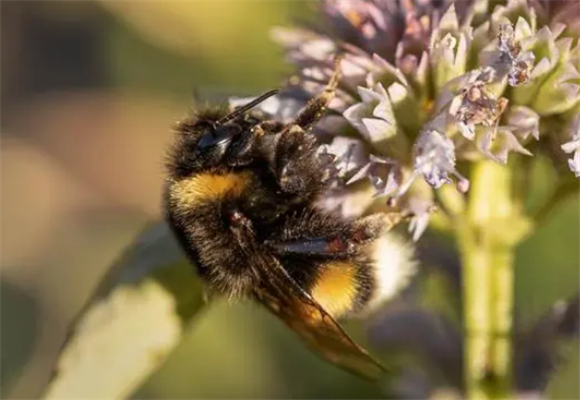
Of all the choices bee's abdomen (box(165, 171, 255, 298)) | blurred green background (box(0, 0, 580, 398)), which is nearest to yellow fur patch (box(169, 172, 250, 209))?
bee's abdomen (box(165, 171, 255, 298))

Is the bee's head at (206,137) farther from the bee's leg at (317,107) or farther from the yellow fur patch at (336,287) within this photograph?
the yellow fur patch at (336,287)

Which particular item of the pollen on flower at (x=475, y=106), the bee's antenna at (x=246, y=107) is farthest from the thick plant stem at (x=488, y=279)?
the bee's antenna at (x=246, y=107)

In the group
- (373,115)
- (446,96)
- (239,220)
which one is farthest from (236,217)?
(446,96)

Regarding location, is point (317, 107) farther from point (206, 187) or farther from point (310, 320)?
point (310, 320)

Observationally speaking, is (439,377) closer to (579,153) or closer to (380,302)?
(380,302)

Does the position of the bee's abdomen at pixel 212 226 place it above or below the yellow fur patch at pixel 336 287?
above

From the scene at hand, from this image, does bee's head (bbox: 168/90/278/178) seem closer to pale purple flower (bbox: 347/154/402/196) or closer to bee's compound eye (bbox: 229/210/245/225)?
bee's compound eye (bbox: 229/210/245/225)
